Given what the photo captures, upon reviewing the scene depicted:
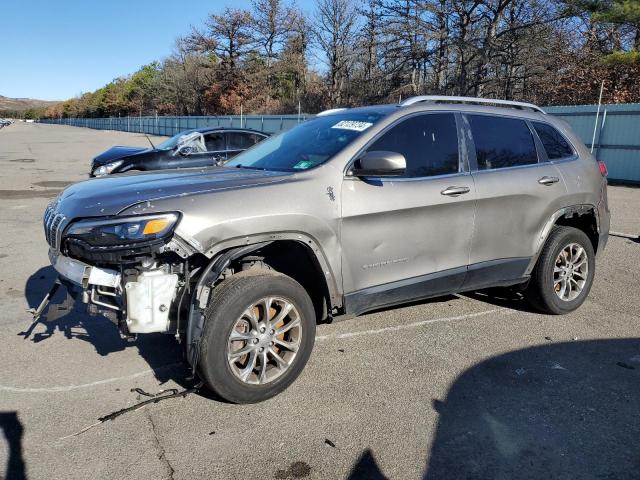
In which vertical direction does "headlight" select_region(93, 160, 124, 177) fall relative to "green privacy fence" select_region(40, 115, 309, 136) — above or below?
below

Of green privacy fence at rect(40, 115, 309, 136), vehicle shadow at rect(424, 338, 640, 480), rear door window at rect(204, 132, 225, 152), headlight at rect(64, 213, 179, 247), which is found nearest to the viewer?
vehicle shadow at rect(424, 338, 640, 480)

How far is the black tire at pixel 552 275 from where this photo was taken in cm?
469

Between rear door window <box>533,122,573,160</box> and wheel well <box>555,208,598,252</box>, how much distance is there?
0.55 m

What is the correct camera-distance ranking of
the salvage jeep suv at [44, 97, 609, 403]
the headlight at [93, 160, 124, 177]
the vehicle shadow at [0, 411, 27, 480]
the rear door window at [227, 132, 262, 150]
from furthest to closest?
the rear door window at [227, 132, 262, 150] → the headlight at [93, 160, 124, 177] → the salvage jeep suv at [44, 97, 609, 403] → the vehicle shadow at [0, 411, 27, 480]

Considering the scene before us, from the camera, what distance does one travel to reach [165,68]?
5994 centimetres

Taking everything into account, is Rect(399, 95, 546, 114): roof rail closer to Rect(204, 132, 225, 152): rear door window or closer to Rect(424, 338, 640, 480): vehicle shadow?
Rect(424, 338, 640, 480): vehicle shadow

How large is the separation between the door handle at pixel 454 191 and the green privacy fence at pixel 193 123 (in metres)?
3.11

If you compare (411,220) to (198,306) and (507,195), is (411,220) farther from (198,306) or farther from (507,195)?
(198,306)

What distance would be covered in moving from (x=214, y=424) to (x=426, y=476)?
125 centimetres

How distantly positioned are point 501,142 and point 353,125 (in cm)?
137

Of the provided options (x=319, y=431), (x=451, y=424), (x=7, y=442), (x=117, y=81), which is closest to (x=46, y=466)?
(x=7, y=442)

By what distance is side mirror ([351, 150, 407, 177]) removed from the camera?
344cm

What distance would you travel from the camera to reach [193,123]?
4366cm

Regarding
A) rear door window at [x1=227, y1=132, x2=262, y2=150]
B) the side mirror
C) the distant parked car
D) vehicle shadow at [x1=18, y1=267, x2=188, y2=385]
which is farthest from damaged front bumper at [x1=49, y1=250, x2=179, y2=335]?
rear door window at [x1=227, y1=132, x2=262, y2=150]
